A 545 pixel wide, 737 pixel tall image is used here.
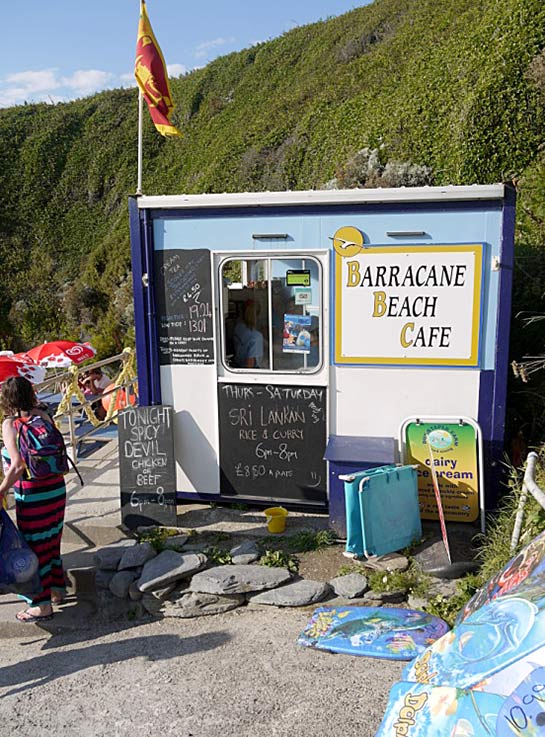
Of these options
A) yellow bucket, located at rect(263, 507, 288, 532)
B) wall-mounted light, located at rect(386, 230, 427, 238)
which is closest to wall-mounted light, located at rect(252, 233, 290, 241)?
wall-mounted light, located at rect(386, 230, 427, 238)

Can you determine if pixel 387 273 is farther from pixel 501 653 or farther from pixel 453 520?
pixel 501 653

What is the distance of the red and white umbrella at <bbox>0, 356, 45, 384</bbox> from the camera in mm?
8664

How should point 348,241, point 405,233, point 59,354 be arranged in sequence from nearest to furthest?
point 405,233 → point 348,241 → point 59,354

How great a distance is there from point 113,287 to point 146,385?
1795 cm

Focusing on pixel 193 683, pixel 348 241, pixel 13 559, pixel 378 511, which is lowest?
pixel 193 683

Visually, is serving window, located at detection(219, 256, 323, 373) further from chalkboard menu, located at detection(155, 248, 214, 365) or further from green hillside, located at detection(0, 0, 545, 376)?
green hillside, located at detection(0, 0, 545, 376)

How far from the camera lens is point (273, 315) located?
18.6 feet

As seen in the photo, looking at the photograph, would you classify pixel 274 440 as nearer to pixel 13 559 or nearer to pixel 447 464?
pixel 447 464

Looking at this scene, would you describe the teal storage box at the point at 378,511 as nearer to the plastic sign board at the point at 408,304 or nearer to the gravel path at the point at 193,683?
the gravel path at the point at 193,683

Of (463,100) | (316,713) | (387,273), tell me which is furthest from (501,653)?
(463,100)

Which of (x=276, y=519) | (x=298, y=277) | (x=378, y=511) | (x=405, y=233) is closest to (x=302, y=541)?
(x=276, y=519)

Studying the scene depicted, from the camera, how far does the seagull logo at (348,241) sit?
526cm

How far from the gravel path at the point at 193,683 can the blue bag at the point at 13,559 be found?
555mm

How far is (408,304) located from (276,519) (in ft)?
7.20
